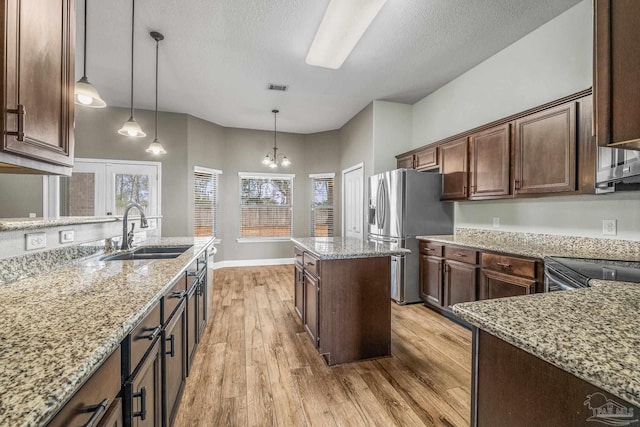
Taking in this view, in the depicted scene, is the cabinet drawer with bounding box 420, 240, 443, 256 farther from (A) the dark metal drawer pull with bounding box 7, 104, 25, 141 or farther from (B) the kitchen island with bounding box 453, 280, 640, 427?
(A) the dark metal drawer pull with bounding box 7, 104, 25, 141

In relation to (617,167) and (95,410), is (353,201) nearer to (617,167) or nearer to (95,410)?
(617,167)

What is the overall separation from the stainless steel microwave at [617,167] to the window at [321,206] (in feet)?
15.6

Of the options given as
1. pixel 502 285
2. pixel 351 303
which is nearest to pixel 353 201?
pixel 502 285

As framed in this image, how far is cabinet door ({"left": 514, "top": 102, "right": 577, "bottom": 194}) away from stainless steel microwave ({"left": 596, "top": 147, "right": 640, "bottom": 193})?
1.25 ft

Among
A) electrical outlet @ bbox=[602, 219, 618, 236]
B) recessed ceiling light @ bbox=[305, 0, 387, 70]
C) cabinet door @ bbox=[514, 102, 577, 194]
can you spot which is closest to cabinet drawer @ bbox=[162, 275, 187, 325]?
recessed ceiling light @ bbox=[305, 0, 387, 70]

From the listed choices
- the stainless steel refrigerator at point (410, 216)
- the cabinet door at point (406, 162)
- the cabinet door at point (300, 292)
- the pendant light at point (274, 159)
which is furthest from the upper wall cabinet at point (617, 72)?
the pendant light at point (274, 159)

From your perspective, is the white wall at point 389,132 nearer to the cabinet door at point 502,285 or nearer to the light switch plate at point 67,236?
the cabinet door at point 502,285

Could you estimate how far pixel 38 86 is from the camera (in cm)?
109

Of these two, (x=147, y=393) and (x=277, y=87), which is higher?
(x=277, y=87)

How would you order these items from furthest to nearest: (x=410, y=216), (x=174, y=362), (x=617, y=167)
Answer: (x=410, y=216) → (x=617, y=167) → (x=174, y=362)

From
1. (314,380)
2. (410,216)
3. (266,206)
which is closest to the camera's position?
(314,380)

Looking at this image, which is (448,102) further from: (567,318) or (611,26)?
(567,318)

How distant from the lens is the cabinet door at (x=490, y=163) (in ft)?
9.43

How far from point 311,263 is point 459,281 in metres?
1.67
